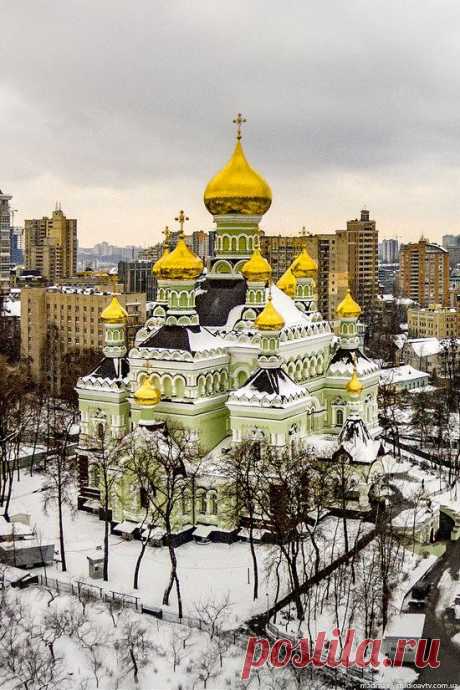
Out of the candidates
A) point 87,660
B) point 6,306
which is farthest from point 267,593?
point 6,306

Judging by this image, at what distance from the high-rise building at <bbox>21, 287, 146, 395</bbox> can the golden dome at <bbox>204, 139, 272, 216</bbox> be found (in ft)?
79.4

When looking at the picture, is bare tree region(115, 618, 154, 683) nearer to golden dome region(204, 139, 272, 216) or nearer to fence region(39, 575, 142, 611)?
fence region(39, 575, 142, 611)

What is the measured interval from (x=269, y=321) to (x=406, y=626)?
10.4 m

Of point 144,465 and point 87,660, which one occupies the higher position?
point 144,465

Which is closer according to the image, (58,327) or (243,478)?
(243,478)

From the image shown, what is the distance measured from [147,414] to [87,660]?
362 inches

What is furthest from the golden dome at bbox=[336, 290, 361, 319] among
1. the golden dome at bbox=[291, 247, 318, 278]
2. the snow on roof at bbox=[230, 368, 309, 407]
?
the snow on roof at bbox=[230, 368, 309, 407]

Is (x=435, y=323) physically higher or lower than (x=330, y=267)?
lower

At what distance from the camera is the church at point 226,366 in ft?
83.0

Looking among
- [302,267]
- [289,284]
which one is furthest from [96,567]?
[302,267]

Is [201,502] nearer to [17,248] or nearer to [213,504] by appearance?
[213,504]

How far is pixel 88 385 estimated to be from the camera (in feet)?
92.2

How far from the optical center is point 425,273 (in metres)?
91.1

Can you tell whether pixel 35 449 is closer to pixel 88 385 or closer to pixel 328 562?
pixel 88 385
